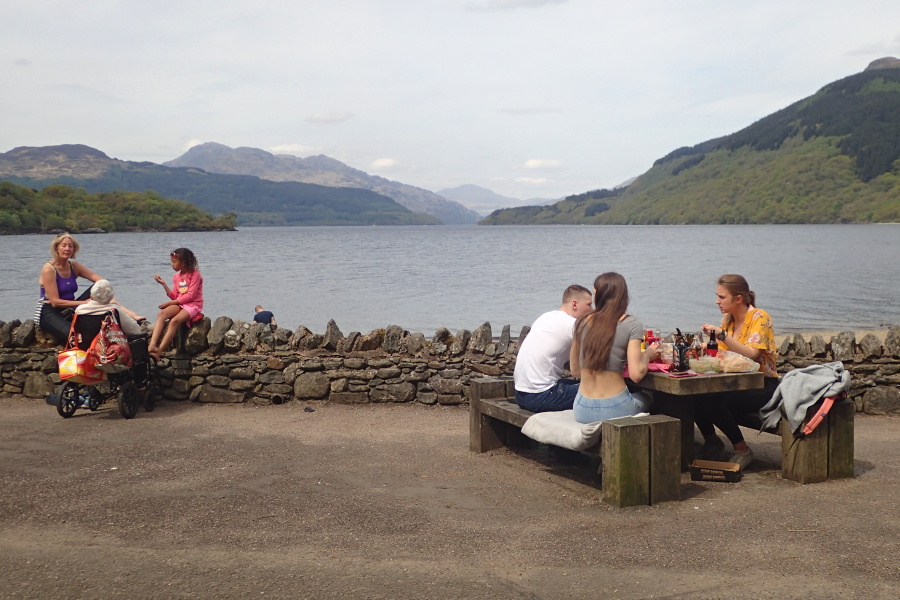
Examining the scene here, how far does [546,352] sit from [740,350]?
1516 millimetres

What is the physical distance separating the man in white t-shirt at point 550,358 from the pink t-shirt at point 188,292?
4371 millimetres

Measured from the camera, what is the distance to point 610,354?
5504 mm

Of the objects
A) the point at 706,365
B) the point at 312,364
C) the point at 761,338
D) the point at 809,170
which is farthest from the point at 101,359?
the point at 809,170

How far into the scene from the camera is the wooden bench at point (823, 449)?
5648mm

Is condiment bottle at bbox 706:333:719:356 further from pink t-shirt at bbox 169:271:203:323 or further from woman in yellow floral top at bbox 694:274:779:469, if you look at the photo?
pink t-shirt at bbox 169:271:203:323

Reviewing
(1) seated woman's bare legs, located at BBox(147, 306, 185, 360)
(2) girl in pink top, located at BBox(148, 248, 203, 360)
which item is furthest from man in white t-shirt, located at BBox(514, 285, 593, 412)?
(1) seated woman's bare legs, located at BBox(147, 306, 185, 360)

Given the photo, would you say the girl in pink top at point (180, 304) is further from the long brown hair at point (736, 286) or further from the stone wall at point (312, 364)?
the long brown hair at point (736, 286)

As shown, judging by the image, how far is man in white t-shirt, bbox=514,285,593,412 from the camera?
20.4ft

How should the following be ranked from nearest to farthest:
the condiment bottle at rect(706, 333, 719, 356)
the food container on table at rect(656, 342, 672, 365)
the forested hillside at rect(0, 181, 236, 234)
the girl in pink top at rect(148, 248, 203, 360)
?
the condiment bottle at rect(706, 333, 719, 356)
the food container on table at rect(656, 342, 672, 365)
the girl in pink top at rect(148, 248, 203, 360)
the forested hillside at rect(0, 181, 236, 234)

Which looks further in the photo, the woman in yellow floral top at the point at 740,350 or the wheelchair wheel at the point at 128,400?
the wheelchair wheel at the point at 128,400

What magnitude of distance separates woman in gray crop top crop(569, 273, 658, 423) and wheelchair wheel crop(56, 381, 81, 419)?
18.1ft

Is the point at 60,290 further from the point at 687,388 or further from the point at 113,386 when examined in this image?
the point at 687,388

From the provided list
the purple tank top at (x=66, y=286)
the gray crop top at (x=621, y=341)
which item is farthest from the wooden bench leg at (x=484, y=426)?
the purple tank top at (x=66, y=286)

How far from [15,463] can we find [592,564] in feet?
16.1
